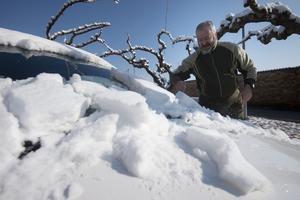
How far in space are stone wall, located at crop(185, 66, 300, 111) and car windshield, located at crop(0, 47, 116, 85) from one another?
1423 cm

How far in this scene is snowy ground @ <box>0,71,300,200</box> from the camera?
89 cm

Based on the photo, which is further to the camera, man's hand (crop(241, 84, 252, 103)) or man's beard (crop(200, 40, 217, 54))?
man's beard (crop(200, 40, 217, 54))

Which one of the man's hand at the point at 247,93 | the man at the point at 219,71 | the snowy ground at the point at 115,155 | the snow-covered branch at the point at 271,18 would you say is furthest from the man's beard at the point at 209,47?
the snow-covered branch at the point at 271,18

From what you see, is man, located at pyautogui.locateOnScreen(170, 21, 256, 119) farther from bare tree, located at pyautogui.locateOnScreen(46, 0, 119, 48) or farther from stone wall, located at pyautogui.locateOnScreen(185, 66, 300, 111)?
stone wall, located at pyautogui.locateOnScreen(185, 66, 300, 111)

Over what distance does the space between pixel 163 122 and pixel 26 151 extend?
71 centimetres

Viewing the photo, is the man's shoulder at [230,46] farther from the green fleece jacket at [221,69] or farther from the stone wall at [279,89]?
the stone wall at [279,89]

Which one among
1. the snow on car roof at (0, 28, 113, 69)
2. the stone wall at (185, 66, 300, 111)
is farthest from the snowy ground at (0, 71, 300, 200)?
the stone wall at (185, 66, 300, 111)

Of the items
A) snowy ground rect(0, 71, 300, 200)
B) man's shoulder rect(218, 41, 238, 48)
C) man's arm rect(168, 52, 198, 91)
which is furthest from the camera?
man's arm rect(168, 52, 198, 91)

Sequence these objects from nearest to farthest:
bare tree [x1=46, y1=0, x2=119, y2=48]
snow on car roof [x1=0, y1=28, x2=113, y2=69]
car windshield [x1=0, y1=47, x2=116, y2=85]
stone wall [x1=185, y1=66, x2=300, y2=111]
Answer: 1. car windshield [x1=0, y1=47, x2=116, y2=85]
2. snow on car roof [x1=0, y1=28, x2=113, y2=69]
3. bare tree [x1=46, y1=0, x2=119, y2=48]
4. stone wall [x1=185, y1=66, x2=300, y2=111]

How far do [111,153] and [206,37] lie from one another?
243cm

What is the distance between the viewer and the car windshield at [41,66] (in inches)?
60.6

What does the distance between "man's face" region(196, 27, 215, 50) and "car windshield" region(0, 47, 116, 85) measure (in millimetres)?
1493

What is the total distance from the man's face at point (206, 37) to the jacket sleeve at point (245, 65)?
347 millimetres

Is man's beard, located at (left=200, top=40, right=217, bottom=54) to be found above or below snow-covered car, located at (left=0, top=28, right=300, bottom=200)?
above
